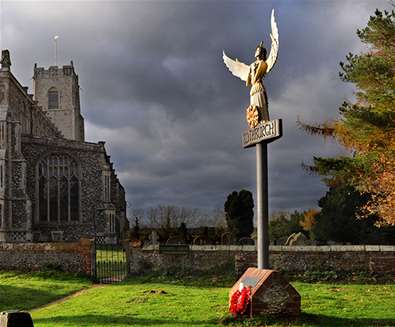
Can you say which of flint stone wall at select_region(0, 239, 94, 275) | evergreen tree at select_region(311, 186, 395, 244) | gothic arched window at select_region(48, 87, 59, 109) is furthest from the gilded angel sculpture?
gothic arched window at select_region(48, 87, 59, 109)

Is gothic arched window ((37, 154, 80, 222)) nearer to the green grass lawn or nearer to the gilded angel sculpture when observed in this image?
the green grass lawn

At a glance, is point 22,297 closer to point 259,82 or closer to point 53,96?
point 259,82

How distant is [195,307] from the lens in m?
11.1

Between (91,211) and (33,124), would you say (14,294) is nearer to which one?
(91,211)

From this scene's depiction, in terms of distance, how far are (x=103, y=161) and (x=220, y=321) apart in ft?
109

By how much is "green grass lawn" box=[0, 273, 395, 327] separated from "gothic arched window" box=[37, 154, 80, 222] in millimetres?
24652

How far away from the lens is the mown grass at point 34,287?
14.5 meters

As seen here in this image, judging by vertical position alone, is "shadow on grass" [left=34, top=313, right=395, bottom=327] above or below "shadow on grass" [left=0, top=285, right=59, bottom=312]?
above

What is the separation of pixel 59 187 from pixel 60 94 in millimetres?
28234

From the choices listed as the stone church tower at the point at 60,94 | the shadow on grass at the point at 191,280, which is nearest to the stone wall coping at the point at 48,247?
the shadow on grass at the point at 191,280

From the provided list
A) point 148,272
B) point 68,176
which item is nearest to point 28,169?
point 68,176

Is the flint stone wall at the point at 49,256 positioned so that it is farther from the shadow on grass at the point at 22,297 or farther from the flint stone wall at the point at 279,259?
the shadow on grass at the point at 22,297

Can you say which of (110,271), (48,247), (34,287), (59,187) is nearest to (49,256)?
(48,247)

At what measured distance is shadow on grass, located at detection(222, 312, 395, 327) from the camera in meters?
9.19
